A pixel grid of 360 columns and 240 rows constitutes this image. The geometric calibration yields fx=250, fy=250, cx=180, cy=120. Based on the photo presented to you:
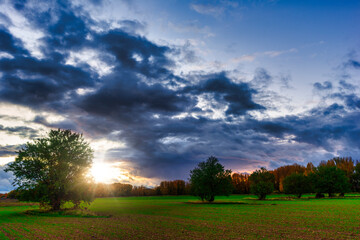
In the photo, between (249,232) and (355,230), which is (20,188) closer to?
(249,232)

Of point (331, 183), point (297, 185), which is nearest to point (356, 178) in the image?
point (331, 183)

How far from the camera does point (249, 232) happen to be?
24219 millimetres

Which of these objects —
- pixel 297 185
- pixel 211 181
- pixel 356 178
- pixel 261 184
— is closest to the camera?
pixel 211 181

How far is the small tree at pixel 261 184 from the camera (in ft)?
336

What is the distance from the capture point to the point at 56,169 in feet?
171

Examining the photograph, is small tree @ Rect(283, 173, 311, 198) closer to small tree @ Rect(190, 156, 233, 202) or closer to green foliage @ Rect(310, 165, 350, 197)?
green foliage @ Rect(310, 165, 350, 197)

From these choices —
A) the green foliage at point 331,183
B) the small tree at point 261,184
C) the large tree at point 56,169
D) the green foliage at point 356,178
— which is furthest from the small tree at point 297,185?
the large tree at point 56,169

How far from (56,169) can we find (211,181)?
51.9 meters

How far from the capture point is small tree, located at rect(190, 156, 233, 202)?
86250 mm

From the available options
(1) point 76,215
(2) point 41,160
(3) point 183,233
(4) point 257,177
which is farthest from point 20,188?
(4) point 257,177

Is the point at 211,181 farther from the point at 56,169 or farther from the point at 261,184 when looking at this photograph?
the point at 56,169

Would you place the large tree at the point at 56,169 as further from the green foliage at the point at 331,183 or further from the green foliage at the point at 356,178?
the green foliage at the point at 356,178

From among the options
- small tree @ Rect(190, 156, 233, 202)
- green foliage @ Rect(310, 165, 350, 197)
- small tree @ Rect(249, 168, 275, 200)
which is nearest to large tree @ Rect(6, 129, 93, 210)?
small tree @ Rect(190, 156, 233, 202)

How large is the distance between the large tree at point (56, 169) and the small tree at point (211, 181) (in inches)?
1731
